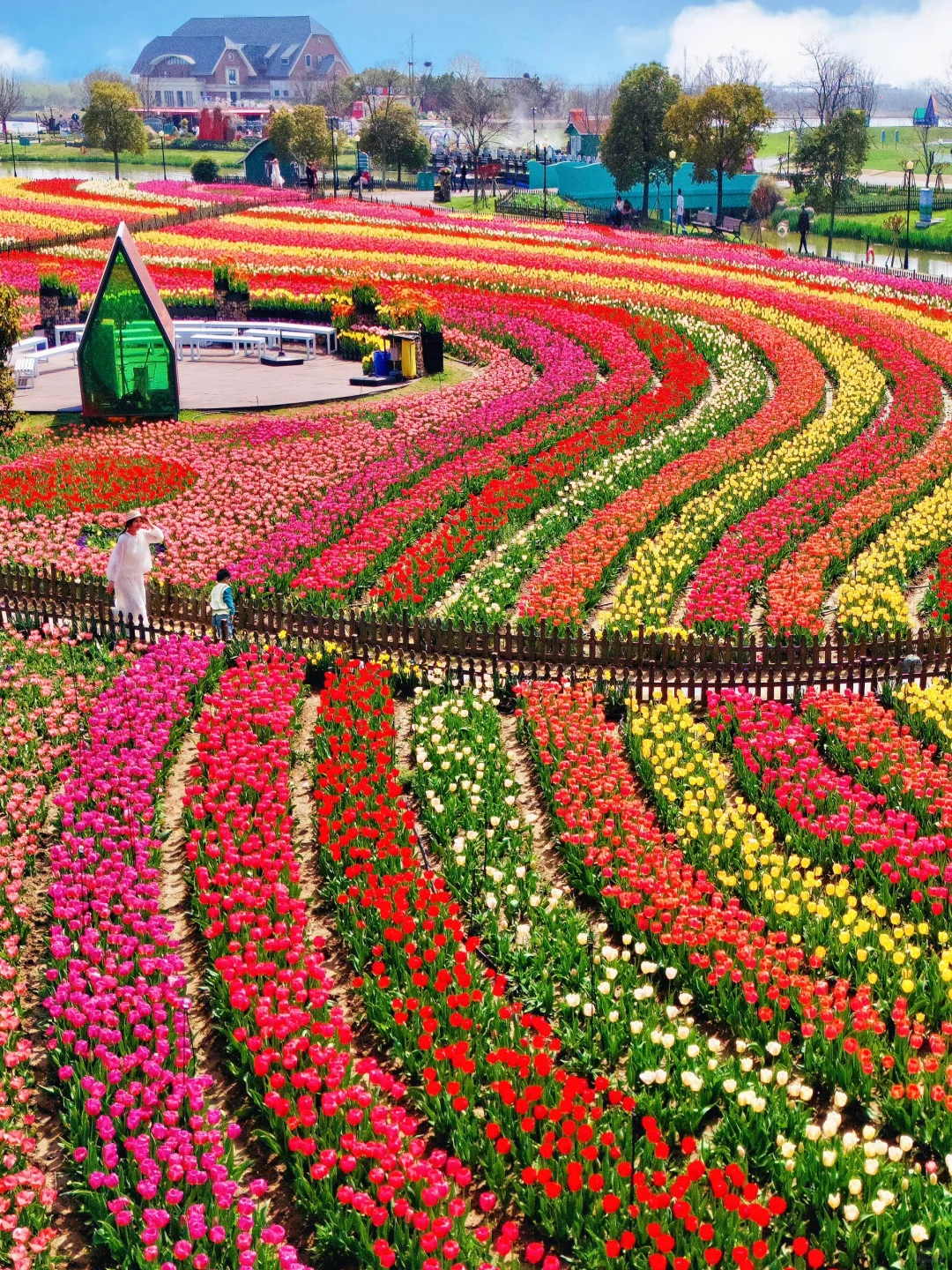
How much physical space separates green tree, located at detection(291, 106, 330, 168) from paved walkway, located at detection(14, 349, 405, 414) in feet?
181

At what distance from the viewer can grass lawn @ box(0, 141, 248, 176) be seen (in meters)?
114

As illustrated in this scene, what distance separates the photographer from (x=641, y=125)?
244ft

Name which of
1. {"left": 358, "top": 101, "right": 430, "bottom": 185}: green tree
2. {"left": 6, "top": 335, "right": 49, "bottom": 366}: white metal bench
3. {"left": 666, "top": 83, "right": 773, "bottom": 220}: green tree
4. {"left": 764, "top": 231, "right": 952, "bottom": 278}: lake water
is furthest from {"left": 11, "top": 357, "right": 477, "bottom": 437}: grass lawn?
{"left": 358, "top": 101, "right": 430, "bottom": 185}: green tree

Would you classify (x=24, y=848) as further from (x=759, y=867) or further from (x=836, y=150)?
(x=836, y=150)

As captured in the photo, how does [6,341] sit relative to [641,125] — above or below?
below

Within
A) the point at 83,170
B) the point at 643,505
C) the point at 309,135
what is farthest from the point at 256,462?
the point at 83,170

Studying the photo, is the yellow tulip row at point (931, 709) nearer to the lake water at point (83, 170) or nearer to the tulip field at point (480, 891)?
the tulip field at point (480, 891)

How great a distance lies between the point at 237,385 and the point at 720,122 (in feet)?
155

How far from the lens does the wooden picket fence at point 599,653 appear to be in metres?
13.9

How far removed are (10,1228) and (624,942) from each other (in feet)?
13.8

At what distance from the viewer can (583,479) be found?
2138 centimetres

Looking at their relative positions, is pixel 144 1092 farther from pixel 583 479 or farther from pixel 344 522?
pixel 583 479

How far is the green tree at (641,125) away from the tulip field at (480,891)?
56.6 m

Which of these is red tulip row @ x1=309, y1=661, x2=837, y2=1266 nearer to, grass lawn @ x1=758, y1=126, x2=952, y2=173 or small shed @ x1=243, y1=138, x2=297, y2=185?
small shed @ x1=243, y1=138, x2=297, y2=185
